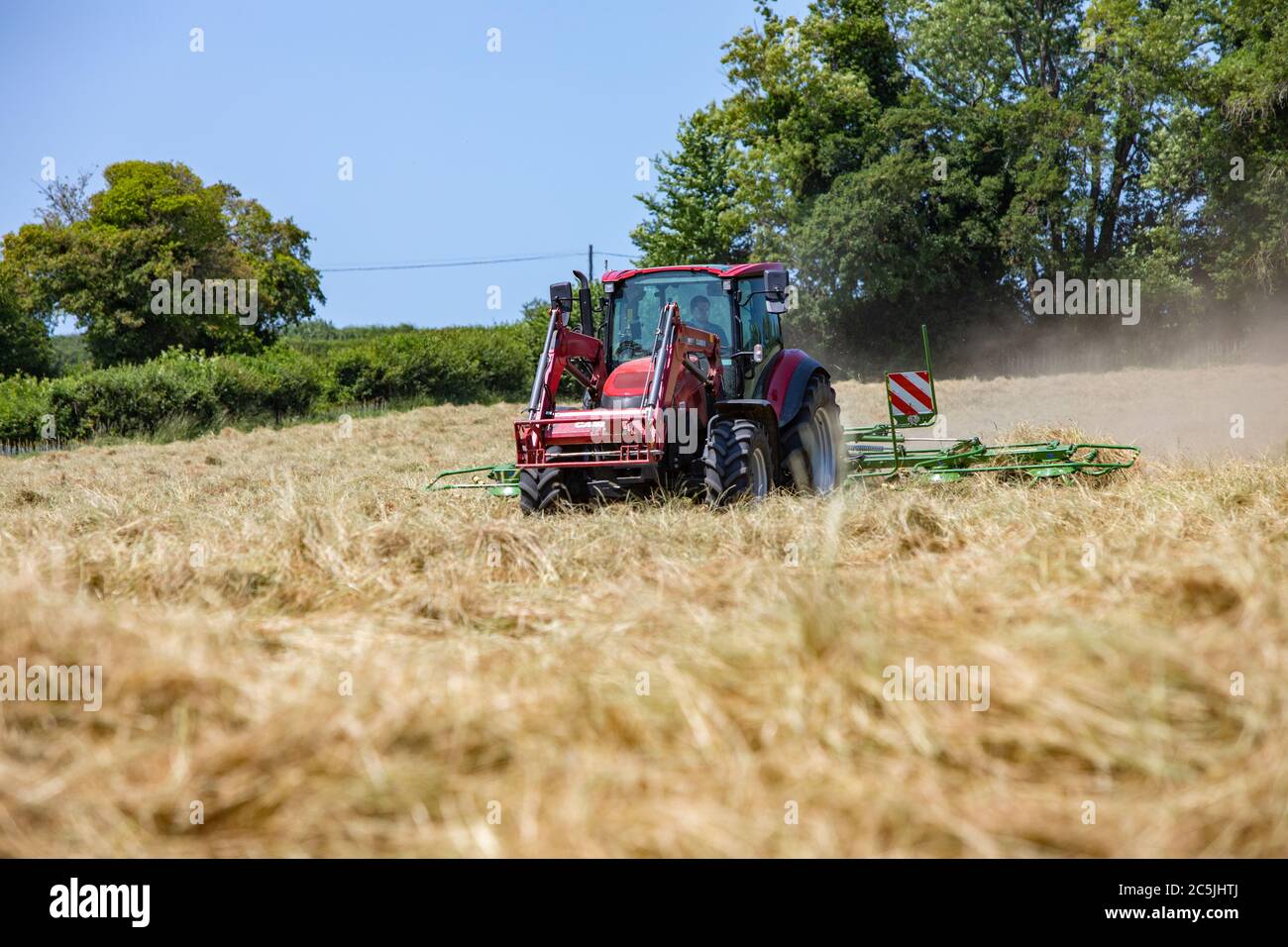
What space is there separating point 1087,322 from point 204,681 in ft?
115

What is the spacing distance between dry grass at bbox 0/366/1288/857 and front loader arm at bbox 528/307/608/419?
249 cm

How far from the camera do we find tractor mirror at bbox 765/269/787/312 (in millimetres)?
8164

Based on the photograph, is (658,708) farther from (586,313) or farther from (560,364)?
(586,313)

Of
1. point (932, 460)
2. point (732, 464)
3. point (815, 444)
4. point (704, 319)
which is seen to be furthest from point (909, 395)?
point (732, 464)

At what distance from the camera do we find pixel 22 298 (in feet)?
123

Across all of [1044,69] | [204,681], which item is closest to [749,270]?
[204,681]

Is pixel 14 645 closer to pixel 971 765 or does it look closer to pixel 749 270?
pixel 971 765

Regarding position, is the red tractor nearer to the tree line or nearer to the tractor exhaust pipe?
the tractor exhaust pipe

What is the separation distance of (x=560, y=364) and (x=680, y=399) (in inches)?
37.1

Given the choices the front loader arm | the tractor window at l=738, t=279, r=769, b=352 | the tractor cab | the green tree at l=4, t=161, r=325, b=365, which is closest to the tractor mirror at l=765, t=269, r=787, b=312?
the tractor cab

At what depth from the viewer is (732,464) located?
23.7 feet

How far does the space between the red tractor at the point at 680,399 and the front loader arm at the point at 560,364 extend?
0.01 meters

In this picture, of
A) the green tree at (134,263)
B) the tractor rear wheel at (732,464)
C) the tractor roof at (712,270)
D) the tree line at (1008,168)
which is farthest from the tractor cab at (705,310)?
the green tree at (134,263)

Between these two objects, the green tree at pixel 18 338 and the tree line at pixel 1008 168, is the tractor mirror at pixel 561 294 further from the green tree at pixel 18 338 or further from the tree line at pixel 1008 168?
the green tree at pixel 18 338
